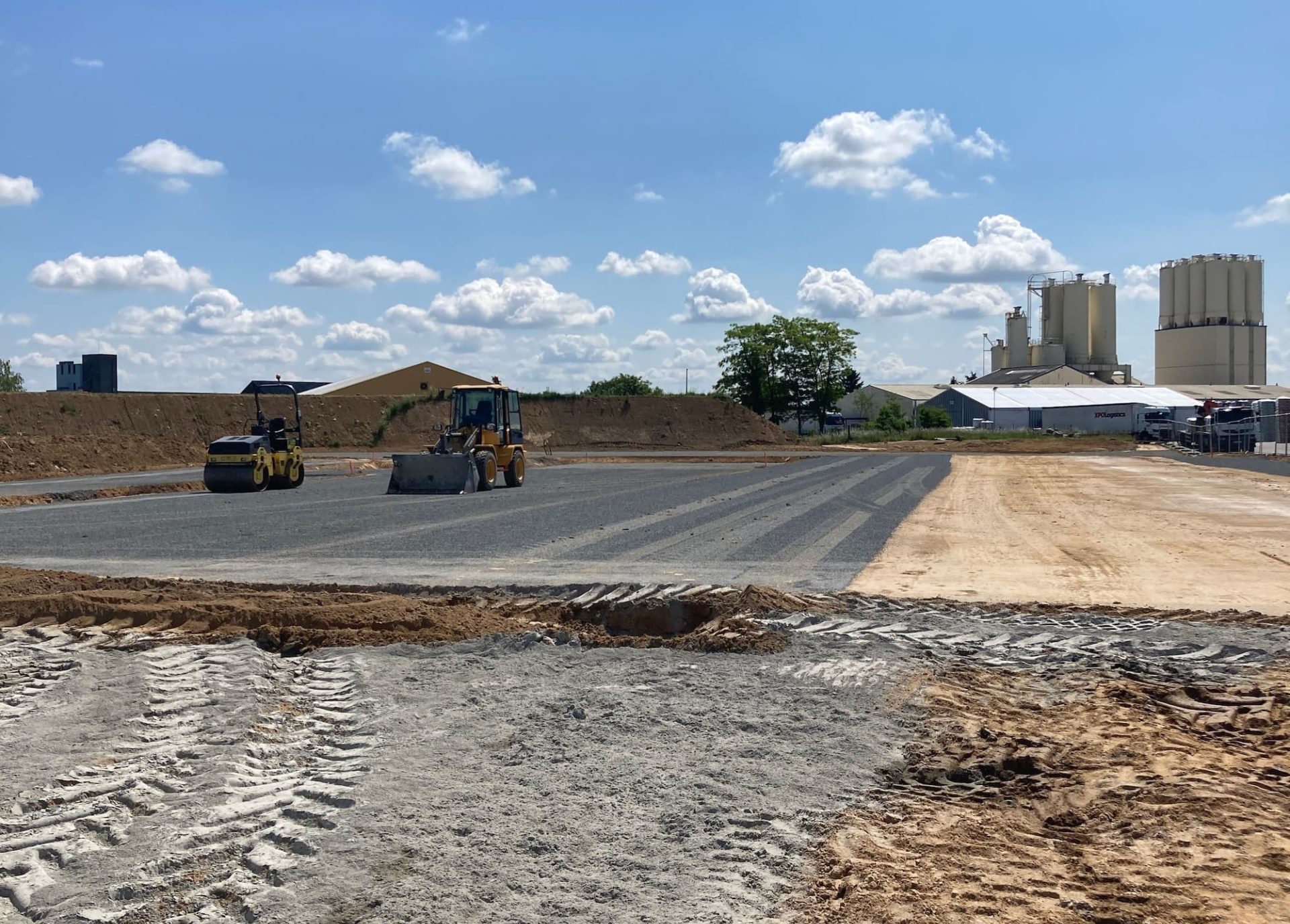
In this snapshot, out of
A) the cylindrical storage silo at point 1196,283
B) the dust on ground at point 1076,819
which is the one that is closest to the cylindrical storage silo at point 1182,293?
the cylindrical storage silo at point 1196,283

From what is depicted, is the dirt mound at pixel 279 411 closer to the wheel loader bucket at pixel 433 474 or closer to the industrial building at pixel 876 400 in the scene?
the wheel loader bucket at pixel 433 474

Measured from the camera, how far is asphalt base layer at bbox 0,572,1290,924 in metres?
4.03

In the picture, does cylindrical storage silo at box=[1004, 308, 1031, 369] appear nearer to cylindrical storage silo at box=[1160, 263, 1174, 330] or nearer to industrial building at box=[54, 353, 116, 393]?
cylindrical storage silo at box=[1160, 263, 1174, 330]

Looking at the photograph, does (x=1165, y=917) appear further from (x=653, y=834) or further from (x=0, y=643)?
(x=0, y=643)

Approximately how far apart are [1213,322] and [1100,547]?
8787 cm

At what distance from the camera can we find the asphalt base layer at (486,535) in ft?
40.3

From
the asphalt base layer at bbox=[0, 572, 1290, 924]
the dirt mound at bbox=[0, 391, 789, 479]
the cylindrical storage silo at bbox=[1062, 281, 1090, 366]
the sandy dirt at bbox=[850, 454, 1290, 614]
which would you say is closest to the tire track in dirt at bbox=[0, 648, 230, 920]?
the asphalt base layer at bbox=[0, 572, 1290, 924]

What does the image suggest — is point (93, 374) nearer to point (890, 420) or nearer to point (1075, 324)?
point (890, 420)

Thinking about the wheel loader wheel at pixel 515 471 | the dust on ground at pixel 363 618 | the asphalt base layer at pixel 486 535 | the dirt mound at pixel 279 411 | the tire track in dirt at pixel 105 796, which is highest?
the dirt mound at pixel 279 411

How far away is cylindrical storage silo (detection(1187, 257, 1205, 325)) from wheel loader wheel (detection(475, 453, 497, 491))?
81571 millimetres

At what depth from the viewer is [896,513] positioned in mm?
19688

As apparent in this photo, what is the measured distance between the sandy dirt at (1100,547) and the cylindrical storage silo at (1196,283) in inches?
2749

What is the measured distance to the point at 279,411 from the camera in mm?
63812

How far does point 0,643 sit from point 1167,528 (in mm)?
15529
